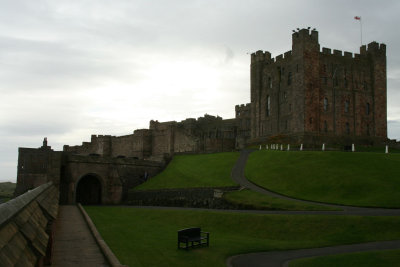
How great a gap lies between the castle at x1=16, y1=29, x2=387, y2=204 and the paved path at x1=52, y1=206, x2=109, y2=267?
25445mm

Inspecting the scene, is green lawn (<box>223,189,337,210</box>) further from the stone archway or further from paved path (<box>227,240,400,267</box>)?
the stone archway

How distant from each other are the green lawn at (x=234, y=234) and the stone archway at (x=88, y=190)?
92.1 feet

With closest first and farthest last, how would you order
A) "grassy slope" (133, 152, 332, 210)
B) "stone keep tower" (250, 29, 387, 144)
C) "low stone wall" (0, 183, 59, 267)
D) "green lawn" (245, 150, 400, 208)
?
1. "low stone wall" (0, 183, 59, 267)
2. "green lawn" (245, 150, 400, 208)
3. "grassy slope" (133, 152, 332, 210)
4. "stone keep tower" (250, 29, 387, 144)

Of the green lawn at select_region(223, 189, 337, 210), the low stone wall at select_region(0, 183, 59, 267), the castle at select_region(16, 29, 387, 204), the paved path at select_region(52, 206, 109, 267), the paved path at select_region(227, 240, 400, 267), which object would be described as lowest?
the paved path at select_region(227, 240, 400, 267)

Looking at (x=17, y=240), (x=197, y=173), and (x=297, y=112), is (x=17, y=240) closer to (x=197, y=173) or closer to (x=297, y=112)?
(x=197, y=173)

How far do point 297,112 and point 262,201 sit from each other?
1182 inches

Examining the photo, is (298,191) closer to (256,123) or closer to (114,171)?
(114,171)

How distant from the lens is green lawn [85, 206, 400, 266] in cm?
1673

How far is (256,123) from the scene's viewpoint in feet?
224

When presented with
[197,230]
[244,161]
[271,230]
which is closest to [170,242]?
[197,230]

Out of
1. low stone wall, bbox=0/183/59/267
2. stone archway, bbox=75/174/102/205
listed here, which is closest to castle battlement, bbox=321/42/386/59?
stone archway, bbox=75/174/102/205

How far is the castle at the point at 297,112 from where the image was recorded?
4875 cm

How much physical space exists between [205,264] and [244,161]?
3219 cm

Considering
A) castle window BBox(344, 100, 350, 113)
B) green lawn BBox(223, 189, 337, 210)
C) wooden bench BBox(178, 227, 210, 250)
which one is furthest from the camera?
castle window BBox(344, 100, 350, 113)
